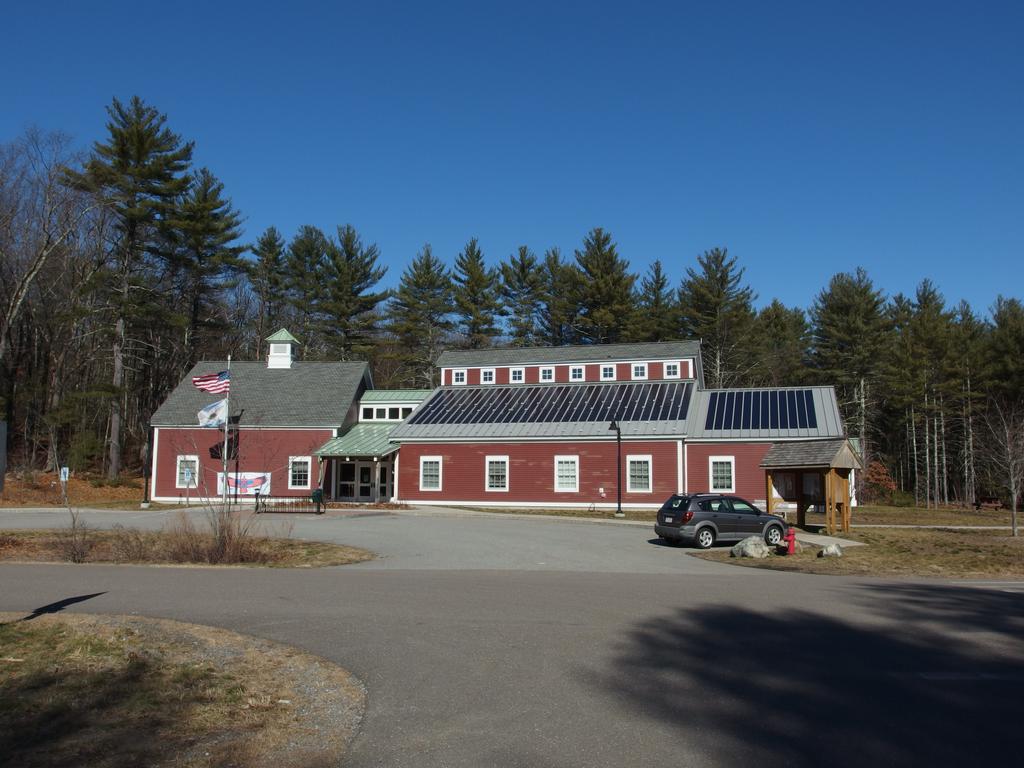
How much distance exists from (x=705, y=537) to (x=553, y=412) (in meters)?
18.6

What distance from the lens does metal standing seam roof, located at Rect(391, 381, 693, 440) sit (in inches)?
1499

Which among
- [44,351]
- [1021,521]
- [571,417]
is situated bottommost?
[1021,521]

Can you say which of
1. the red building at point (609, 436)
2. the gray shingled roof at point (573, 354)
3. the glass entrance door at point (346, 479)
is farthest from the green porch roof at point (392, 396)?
the glass entrance door at point (346, 479)

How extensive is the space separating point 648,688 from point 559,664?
1.22 metres

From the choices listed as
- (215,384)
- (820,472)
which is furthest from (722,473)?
(215,384)

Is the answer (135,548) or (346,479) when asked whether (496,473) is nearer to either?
(346,479)

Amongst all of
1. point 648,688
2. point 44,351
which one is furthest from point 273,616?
point 44,351

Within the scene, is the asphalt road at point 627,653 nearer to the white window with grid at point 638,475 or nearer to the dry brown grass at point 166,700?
the dry brown grass at point 166,700

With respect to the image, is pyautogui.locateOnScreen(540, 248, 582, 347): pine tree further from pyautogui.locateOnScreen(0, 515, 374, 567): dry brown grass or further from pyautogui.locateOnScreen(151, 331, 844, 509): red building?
pyautogui.locateOnScreen(0, 515, 374, 567): dry brown grass

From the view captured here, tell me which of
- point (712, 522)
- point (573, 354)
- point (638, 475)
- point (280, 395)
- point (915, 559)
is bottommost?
point (915, 559)

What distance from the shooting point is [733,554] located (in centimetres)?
2005

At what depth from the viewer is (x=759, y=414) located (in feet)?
122

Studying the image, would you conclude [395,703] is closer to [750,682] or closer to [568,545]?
[750,682]

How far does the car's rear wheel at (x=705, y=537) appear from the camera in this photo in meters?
22.0
